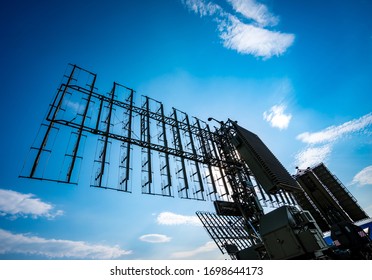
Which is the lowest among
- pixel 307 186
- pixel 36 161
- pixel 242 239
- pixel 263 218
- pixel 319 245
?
pixel 319 245

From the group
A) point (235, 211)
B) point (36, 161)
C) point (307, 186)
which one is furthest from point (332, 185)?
point (36, 161)

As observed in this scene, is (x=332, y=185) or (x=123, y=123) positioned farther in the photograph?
(x=332, y=185)

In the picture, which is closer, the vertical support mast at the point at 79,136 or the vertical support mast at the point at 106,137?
the vertical support mast at the point at 79,136

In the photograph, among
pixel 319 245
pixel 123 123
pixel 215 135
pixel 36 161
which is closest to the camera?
pixel 319 245

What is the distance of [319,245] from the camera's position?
7234 mm

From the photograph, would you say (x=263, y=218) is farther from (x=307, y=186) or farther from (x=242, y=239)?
(x=242, y=239)

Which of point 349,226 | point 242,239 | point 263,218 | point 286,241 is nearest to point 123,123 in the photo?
point 263,218

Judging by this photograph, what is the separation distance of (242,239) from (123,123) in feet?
53.3

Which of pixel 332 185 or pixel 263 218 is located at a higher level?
pixel 332 185

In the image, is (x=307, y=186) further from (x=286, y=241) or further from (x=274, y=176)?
(x=286, y=241)

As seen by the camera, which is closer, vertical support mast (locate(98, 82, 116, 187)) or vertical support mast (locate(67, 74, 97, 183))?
vertical support mast (locate(67, 74, 97, 183))

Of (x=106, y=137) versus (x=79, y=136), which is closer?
(x=79, y=136)
